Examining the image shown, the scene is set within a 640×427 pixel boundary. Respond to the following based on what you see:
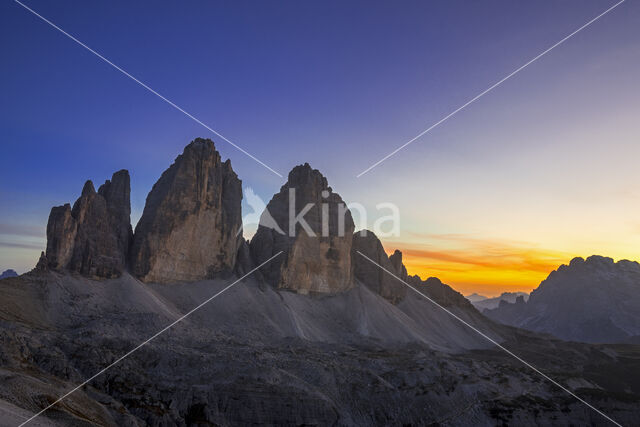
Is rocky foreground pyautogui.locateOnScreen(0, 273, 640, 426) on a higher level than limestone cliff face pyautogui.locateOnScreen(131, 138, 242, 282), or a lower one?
lower

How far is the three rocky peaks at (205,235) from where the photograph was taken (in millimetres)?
83688

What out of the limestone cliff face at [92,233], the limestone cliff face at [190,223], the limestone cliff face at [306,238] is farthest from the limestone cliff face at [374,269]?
the limestone cliff face at [92,233]

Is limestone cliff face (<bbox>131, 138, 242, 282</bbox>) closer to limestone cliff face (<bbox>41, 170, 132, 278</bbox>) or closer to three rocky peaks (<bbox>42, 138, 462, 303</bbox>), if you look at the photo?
three rocky peaks (<bbox>42, 138, 462, 303</bbox>)

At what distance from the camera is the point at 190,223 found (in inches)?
3831

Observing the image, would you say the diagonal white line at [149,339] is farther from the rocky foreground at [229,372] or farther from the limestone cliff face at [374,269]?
the limestone cliff face at [374,269]

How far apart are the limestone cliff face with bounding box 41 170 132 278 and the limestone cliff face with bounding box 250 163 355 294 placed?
117 ft

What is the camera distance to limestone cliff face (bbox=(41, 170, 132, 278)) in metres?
78.7

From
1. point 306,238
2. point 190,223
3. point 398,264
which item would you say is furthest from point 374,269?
point 190,223

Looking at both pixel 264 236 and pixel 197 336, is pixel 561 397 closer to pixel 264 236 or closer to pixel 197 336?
pixel 197 336

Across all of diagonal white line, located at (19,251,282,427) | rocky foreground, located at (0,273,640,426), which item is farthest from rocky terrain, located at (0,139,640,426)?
diagonal white line, located at (19,251,282,427)

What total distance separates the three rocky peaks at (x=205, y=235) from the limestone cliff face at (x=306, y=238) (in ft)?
0.89

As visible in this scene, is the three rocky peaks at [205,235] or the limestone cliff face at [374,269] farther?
the limestone cliff face at [374,269]

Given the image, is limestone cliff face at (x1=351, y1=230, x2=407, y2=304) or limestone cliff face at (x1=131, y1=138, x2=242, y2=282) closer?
limestone cliff face at (x1=131, y1=138, x2=242, y2=282)

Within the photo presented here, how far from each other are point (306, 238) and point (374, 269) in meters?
28.3
